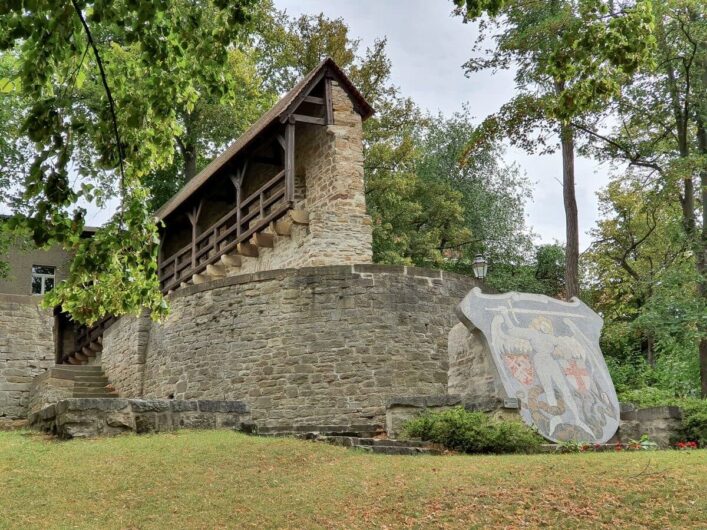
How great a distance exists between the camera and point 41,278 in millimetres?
31328

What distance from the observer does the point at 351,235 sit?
17.0 m

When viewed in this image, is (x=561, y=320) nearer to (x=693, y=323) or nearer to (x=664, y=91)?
(x=693, y=323)

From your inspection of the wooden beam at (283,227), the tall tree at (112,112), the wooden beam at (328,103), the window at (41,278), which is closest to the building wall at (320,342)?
the wooden beam at (283,227)

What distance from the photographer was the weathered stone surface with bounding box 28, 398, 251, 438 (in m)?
9.31

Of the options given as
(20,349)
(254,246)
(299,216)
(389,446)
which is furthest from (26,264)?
(389,446)

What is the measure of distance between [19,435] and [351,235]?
→ 8.66m

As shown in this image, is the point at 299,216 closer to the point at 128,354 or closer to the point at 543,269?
the point at 128,354

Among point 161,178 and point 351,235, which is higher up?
point 161,178

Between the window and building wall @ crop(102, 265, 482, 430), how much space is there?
1862 centimetres

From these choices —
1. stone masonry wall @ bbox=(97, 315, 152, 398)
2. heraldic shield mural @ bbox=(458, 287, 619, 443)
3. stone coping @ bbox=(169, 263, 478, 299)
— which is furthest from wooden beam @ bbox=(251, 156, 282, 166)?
heraldic shield mural @ bbox=(458, 287, 619, 443)

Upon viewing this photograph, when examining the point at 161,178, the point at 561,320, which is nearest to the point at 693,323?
the point at 561,320

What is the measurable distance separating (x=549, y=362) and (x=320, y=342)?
4.36 m

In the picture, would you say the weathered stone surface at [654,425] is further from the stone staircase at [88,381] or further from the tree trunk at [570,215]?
the stone staircase at [88,381]

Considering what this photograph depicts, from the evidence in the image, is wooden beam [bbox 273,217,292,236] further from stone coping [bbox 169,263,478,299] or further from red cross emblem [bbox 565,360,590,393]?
red cross emblem [bbox 565,360,590,393]
